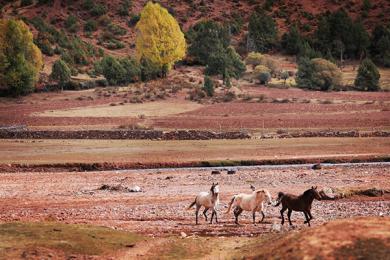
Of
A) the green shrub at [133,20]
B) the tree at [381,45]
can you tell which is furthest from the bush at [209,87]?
the green shrub at [133,20]

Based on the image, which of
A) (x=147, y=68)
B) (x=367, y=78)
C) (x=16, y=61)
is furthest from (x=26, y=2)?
(x=367, y=78)

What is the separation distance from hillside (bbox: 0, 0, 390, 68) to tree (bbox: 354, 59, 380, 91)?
3888 cm

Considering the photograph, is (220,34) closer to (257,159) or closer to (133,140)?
(133,140)

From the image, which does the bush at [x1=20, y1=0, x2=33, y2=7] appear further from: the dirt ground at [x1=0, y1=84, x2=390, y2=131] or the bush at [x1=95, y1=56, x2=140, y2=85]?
the dirt ground at [x1=0, y1=84, x2=390, y2=131]

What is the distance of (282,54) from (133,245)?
12024 centimetres

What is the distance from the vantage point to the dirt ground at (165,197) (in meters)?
30.4

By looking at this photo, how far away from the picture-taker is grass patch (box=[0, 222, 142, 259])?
23.1 metres

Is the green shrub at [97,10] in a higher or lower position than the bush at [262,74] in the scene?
higher

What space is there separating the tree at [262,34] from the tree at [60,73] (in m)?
47.4

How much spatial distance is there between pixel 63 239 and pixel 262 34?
123 m

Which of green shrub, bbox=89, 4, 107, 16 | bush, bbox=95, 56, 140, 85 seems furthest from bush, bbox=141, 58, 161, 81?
green shrub, bbox=89, 4, 107, 16

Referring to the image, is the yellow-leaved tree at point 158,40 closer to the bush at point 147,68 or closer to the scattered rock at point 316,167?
the bush at point 147,68

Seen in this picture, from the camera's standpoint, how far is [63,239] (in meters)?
24.1

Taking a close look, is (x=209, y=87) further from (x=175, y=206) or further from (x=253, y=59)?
(x=175, y=206)
